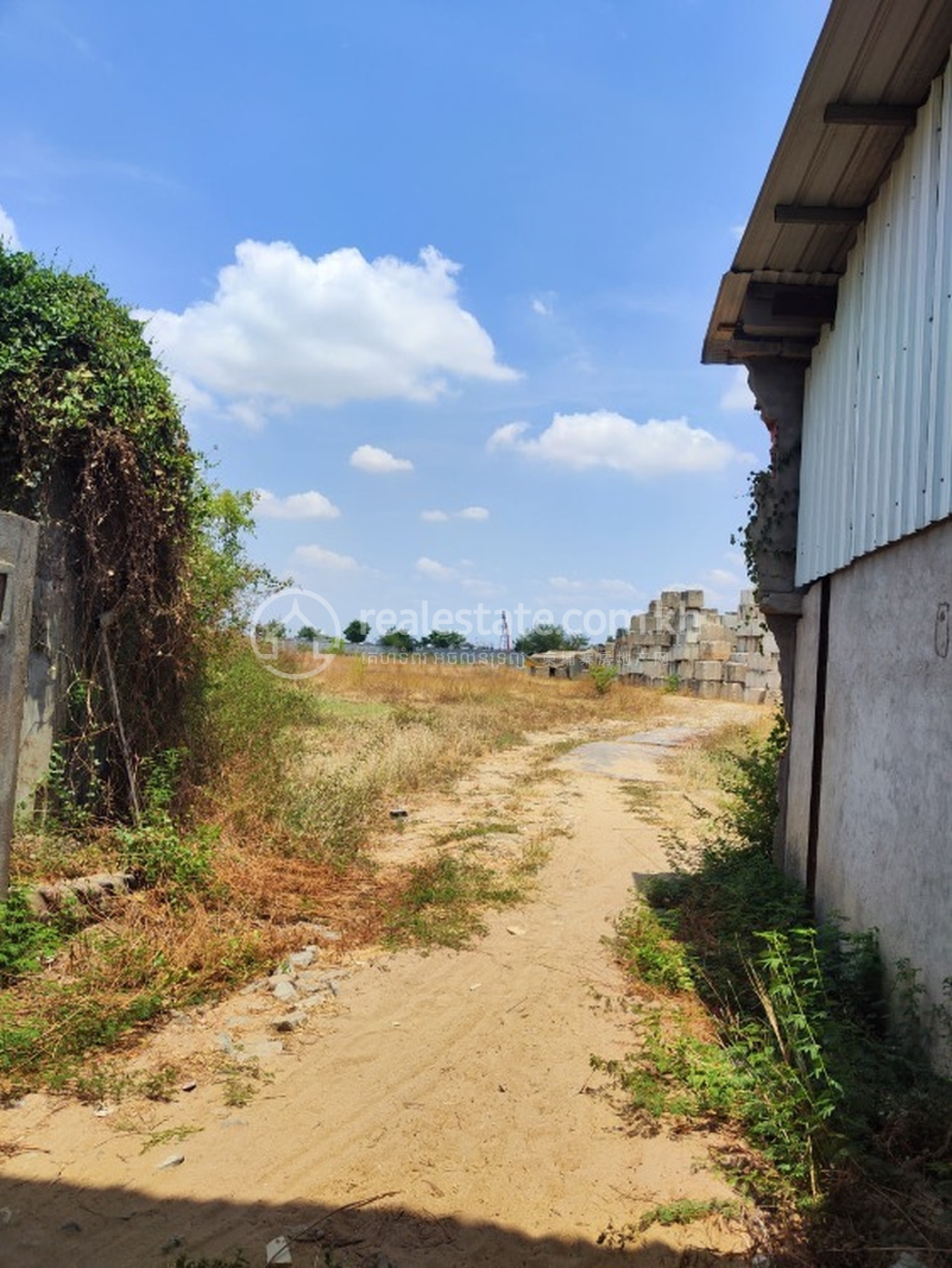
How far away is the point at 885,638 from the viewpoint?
4074mm

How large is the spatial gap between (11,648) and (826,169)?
185 inches

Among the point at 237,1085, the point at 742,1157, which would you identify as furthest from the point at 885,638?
the point at 237,1085

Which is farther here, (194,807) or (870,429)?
(194,807)

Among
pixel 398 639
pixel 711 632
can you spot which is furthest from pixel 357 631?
pixel 711 632

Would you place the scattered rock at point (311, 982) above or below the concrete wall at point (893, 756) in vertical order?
below

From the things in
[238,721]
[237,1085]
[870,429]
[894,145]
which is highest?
[894,145]

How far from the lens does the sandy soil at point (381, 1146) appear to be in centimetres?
264

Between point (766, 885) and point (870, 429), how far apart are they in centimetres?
303

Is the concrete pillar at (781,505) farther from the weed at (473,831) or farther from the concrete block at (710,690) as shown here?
the concrete block at (710,690)

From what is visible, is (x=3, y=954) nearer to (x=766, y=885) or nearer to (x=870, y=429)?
(x=766, y=885)

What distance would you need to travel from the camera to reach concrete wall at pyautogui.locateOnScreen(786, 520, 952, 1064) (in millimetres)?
3334

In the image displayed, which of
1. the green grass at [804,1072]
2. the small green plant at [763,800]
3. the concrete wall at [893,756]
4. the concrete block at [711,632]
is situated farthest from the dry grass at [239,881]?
the concrete block at [711,632]

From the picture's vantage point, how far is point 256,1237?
2.63 meters

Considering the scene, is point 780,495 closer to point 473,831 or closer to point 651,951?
point 651,951
